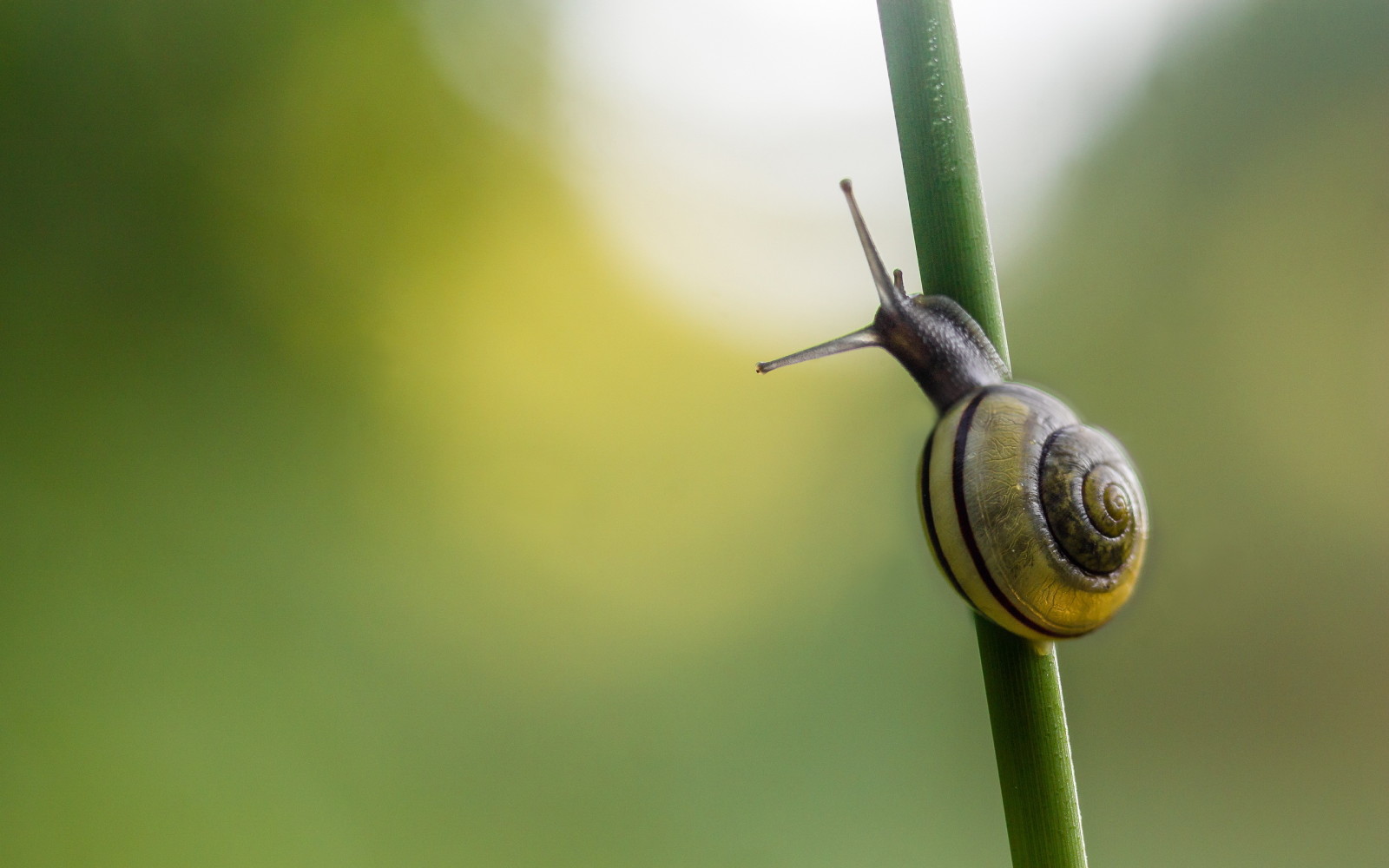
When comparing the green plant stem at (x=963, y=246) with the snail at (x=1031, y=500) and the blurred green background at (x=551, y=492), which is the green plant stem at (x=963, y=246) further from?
the blurred green background at (x=551, y=492)

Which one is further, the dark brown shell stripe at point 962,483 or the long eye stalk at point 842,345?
the long eye stalk at point 842,345

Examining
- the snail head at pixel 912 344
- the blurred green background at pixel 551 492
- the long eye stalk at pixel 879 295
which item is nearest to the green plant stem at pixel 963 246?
the snail head at pixel 912 344

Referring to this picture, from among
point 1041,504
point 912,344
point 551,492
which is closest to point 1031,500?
point 1041,504

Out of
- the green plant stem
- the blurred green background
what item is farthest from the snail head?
the blurred green background

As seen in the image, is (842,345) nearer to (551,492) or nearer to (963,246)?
(963,246)

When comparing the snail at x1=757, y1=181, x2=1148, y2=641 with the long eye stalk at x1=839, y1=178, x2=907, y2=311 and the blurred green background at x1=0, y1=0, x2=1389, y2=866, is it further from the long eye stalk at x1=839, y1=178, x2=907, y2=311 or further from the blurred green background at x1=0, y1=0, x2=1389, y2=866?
the blurred green background at x1=0, y1=0, x2=1389, y2=866

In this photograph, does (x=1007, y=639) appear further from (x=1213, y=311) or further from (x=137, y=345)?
(x=1213, y=311)

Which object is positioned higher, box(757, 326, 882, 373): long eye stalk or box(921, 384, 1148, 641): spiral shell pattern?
box(757, 326, 882, 373): long eye stalk
